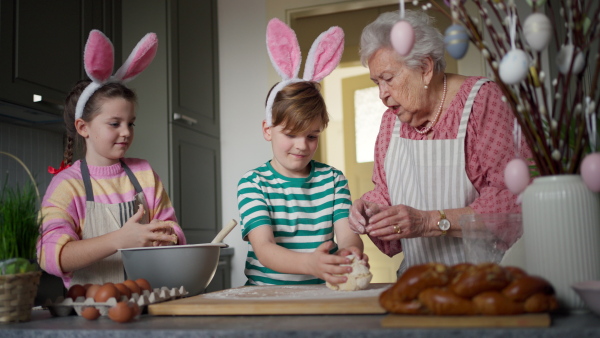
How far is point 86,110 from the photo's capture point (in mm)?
1570

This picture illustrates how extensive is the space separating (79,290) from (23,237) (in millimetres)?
130

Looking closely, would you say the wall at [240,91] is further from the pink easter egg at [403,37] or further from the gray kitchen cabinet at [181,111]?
the pink easter egg at [403,37]

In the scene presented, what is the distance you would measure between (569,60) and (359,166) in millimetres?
3518

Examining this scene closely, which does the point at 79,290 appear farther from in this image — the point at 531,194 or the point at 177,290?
the point at 531,194

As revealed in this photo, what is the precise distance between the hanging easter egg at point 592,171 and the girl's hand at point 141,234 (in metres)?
0.80

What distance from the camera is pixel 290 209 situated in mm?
1492

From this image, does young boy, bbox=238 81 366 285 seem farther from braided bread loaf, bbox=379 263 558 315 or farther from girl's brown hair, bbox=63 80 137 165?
braided bread loaf, bbox=379 263 558 315

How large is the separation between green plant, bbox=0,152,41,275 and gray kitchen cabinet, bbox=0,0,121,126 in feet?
4.61

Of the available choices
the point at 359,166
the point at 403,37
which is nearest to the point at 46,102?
the point at 403,37

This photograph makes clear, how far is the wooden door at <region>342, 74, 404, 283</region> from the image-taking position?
4117 mm

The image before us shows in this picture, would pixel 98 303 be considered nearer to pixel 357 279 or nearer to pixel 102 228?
pixel 357 279

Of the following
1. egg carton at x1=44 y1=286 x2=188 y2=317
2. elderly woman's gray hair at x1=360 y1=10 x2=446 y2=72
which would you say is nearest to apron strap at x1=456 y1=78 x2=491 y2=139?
elderly woman's gray hair at x1=360 y1=10 x2=446 y2=72

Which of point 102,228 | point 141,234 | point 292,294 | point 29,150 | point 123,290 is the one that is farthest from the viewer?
point 29,150

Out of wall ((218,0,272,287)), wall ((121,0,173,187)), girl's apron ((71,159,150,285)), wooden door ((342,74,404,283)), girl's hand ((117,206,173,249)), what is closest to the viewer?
girl's hand ((117,206,173,249))
